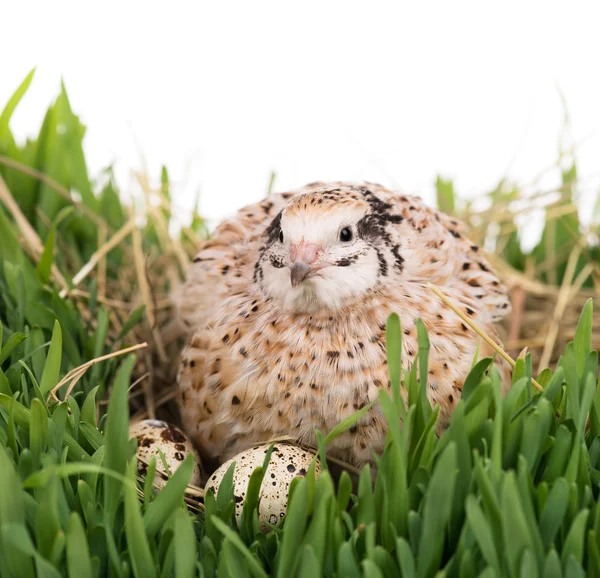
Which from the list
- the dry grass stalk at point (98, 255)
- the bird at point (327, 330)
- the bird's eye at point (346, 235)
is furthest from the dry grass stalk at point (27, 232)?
the bird's eye at point (346, 235)

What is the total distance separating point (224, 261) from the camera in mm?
2061

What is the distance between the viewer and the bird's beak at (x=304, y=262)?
1553mm

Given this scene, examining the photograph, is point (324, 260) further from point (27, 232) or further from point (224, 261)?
point (27, 232)

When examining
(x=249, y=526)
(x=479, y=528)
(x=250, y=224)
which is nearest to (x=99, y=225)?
(x=250, y=224)

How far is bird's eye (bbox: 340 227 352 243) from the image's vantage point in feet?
5.37

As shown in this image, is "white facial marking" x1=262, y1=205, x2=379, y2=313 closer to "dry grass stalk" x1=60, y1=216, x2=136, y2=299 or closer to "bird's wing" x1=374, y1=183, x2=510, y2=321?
"bird's wing" x1=374, y1=183, x2=510, y2=321

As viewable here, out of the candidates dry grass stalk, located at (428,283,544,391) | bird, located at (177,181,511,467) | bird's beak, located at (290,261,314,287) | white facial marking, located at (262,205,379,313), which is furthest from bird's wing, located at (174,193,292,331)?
dry grass stalk, located at (428,283,544,391)

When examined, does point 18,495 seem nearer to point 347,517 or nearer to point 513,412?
point 347,517

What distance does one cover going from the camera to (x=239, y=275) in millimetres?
1974

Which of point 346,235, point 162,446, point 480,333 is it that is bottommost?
point 162,446

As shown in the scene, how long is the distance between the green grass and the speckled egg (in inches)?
2.1

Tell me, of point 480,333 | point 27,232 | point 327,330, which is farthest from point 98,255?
point 480,333

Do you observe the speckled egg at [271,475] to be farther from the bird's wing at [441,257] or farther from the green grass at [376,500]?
the bird's wing at [441,257]

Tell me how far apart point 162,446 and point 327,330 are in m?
0.45
